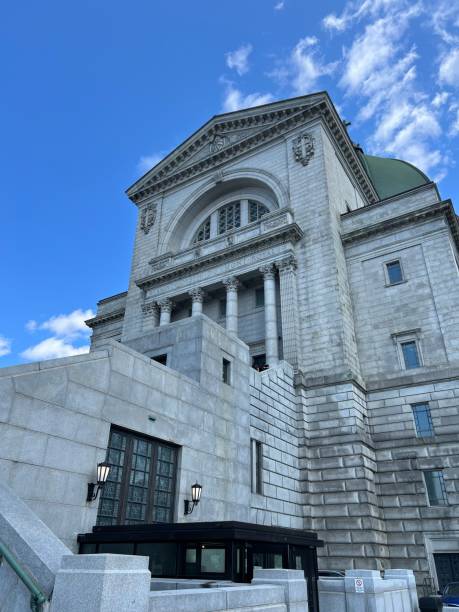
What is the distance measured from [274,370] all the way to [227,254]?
1172 centimetres

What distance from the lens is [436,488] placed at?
963 inches

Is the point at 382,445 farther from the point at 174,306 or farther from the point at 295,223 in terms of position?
the point at 174,306

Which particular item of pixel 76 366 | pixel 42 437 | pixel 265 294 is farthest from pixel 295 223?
pixel 42 437

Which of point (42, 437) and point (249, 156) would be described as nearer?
point (42, 437)

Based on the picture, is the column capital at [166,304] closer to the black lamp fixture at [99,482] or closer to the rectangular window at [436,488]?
the rectangular window at [436,488]

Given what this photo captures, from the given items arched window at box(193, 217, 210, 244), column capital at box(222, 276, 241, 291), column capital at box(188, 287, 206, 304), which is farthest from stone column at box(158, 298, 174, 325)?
arched window at box(193, 217, 210, 244)

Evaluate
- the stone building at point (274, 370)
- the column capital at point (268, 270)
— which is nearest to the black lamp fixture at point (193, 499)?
the stone building at point (274, 370)

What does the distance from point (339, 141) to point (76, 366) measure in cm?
3183

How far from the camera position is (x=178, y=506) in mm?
15977

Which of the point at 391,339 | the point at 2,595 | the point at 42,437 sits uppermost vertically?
the point at 391,339

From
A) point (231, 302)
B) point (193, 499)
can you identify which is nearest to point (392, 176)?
point (231, 302)

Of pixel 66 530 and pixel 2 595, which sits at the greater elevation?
pixel 66 530

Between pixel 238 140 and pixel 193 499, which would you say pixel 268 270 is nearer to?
pixel 238 140

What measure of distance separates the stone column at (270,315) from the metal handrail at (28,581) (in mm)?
23220
